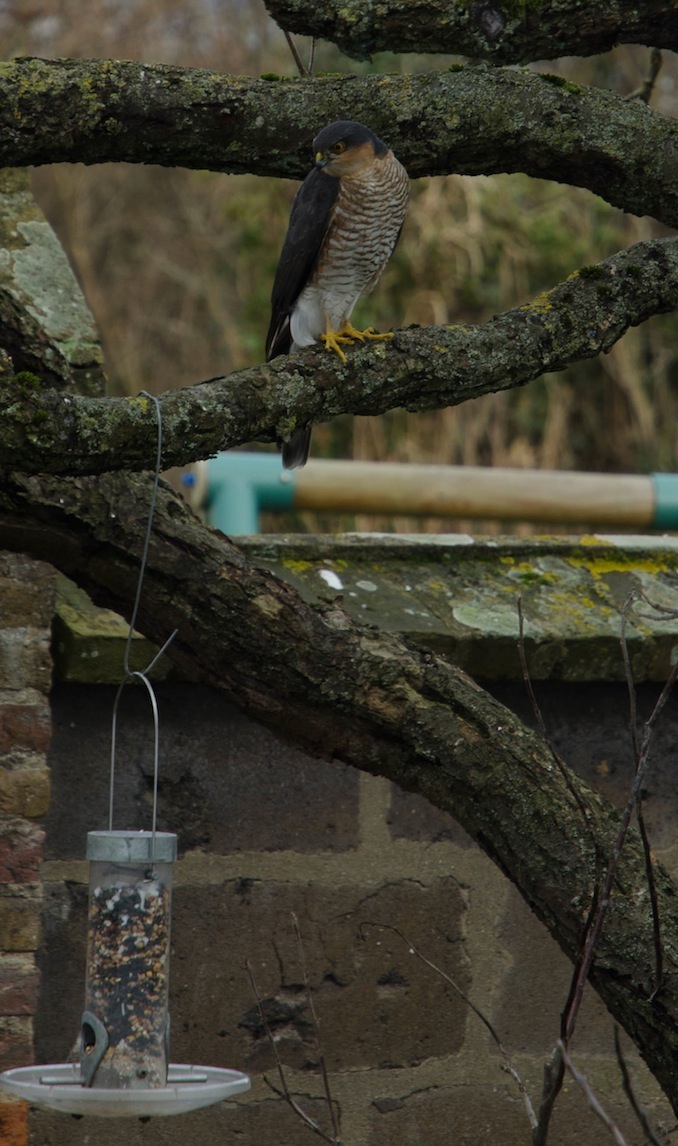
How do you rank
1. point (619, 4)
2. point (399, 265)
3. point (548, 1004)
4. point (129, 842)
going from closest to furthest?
point (129, 842)
point (619, 4)
point (548, 1004)
point (399, 265)

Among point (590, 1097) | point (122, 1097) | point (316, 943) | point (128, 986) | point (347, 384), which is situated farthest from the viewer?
point (316, 943)

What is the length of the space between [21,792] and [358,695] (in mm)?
749

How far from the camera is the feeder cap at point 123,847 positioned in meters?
2.04

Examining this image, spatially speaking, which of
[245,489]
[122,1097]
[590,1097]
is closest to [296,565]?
[245,489]

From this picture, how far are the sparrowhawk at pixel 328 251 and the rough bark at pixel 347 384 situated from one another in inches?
53.6

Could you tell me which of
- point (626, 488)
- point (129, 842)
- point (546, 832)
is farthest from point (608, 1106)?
point (626, 488)

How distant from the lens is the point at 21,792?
8.81 feet

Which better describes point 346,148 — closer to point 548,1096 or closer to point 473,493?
point 473,493

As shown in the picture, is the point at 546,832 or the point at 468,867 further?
the point at 468,867

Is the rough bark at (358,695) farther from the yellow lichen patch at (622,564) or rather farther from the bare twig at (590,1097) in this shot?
the yellow lichen patch at (622,564)

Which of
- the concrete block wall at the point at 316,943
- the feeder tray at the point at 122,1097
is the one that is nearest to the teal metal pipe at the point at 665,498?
the concrete block wall at the point at 316,943

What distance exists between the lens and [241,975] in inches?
117

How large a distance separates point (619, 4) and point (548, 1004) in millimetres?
1991

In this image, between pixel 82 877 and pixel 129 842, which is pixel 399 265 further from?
pixel 129 842
